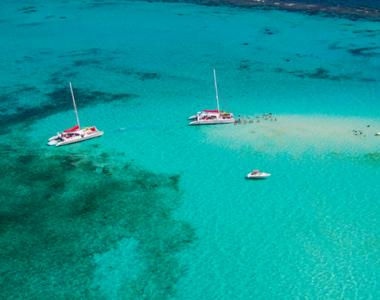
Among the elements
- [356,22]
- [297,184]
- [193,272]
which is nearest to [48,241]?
[193,272]

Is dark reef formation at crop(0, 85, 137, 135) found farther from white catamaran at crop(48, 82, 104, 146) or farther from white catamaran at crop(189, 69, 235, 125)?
white catamaran at crop(189, 69, 235, 125)

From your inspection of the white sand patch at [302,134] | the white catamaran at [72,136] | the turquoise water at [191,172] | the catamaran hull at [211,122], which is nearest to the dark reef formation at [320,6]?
the turquoise water at [191,172]

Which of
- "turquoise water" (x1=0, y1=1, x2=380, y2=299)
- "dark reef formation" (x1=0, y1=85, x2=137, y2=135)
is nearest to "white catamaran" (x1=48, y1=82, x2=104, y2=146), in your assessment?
"turquoise water" (x1=0, y1=1, x2=380, y2=299)

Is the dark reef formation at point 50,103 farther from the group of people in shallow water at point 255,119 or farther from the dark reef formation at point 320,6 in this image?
the dark reef formation at point 320,6

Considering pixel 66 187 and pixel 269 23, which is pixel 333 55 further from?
pixel 66 187

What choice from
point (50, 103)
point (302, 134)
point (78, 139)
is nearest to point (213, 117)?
point (302, 134)

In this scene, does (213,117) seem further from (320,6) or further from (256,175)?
(320,6)

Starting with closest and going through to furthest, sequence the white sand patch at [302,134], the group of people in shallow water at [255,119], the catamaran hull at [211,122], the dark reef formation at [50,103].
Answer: the white sand patch at [302,134] → the catamaran hull at [211,122] → the group of people in shallow water at [255,119] → the dark reef formation at [50,103]
